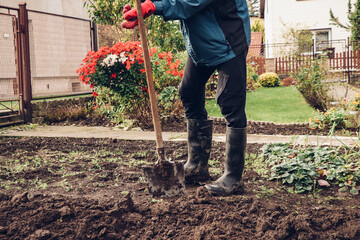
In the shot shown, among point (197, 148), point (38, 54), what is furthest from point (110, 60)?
point (197, 148)

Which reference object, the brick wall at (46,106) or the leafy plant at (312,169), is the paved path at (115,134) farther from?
the leafy plant at (312,169)

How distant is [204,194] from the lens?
2209mm

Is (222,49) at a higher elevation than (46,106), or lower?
higher

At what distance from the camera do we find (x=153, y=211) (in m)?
1.97

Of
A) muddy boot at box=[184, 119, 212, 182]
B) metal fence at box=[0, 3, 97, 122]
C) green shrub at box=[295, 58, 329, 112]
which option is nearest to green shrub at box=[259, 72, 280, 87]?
green shrub at box=[295, 58, 329, 112]

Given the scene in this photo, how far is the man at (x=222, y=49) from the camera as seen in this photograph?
7.08 ft

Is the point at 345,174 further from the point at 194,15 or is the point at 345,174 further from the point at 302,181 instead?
the point at 194,15

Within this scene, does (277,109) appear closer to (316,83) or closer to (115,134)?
(316,83)

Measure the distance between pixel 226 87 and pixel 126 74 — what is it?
11.6ft

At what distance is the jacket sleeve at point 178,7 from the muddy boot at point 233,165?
2.70 ft

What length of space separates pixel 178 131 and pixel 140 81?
1096mm

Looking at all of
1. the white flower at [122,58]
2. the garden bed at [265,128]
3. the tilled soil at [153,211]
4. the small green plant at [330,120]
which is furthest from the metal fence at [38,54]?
the small green plant at [330,120]

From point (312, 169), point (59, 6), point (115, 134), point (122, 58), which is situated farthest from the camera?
point (59, 6)

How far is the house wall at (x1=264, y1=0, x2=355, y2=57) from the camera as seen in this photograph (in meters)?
17.5
